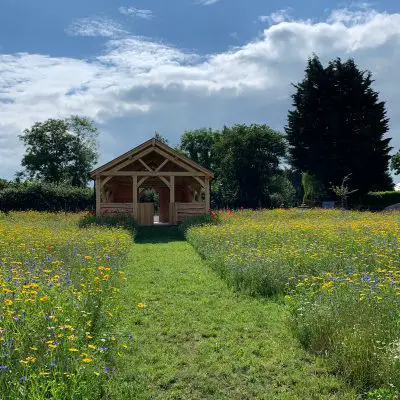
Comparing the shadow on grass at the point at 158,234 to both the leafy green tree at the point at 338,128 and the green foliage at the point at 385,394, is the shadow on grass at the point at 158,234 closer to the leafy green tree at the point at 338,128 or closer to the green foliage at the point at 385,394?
the green foliage at the point at 385,394

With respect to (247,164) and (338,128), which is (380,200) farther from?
(247,164)

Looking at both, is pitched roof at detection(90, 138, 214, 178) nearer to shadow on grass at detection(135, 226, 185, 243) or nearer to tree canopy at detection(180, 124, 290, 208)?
shadow on grass at detection(135, 226, 185, 243)

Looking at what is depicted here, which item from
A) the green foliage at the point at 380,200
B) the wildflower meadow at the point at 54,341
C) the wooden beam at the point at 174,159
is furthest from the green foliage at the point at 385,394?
the green foliage at the point at 380,200

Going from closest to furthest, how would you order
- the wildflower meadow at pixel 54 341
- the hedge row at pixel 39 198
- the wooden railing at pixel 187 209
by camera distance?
the wildflower meadow at pixel 54 341
the wooden railing at pixel 187 209
the hedge row at pixel 39 198

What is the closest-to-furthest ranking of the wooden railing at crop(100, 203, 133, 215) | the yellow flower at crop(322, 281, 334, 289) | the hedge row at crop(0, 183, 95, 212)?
1. the yellow flower at crop(322, 281, 334, 289)
2. the wooden railing at crop(100, 203, 133, 215)
3. the hedge row at crop(0, 183, 95, 212)

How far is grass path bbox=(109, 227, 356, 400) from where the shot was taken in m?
4.74

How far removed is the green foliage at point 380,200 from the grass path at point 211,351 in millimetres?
32171

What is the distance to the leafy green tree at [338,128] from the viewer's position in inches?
1578

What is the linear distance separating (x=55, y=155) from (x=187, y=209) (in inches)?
1416

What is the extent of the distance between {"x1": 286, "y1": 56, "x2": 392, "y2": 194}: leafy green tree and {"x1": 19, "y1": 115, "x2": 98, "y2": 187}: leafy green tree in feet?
90.8

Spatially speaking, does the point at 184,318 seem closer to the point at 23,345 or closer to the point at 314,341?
the point at 314,341

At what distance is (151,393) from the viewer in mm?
4672

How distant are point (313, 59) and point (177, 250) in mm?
33799

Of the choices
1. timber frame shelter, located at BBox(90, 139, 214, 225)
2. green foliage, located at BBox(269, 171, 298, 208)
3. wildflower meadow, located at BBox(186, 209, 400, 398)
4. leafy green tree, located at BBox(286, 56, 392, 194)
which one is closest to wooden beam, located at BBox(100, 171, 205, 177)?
timber frame shelter, located at BBox(90, 139, 214, 225)
